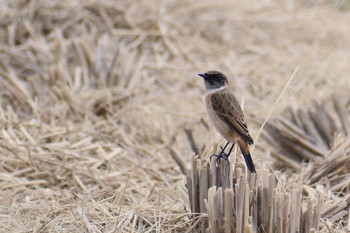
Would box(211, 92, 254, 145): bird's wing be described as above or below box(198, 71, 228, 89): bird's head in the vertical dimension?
below

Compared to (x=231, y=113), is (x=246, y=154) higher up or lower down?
lower down

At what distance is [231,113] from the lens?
5.57 meters

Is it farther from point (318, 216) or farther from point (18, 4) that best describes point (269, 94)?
point (318, 216)

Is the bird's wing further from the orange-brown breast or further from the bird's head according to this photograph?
the bird's head

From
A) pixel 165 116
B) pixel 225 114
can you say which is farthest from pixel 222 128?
pixel 165 116

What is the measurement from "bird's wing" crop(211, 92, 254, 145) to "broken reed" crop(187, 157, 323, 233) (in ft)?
1.92

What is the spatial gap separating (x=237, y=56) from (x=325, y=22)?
2385 millimetres

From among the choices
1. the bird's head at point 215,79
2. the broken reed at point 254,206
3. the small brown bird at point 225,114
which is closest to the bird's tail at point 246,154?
the small brown bird at point 225,114

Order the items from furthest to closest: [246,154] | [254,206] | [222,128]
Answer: [222,128]
[246,154]
[254,206]

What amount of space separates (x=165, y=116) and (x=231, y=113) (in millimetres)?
2945

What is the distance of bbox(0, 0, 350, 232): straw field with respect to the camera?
5074mm

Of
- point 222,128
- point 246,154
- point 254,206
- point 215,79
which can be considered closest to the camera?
point 254,206

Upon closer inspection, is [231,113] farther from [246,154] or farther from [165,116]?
[165,116]

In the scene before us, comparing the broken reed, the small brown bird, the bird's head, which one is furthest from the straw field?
the bird's head
